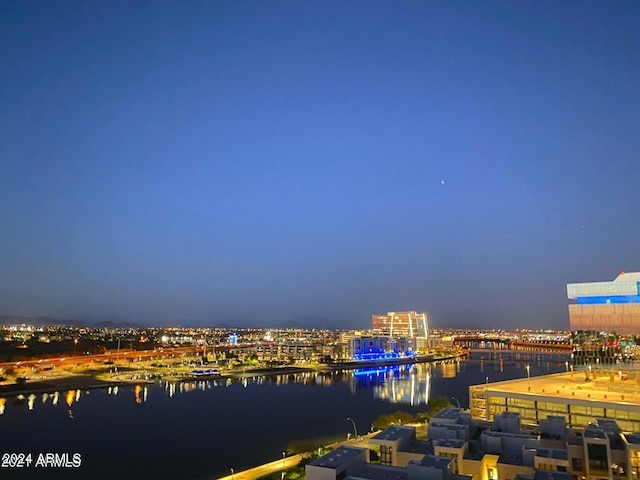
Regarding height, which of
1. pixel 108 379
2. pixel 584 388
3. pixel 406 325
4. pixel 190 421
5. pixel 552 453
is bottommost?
pixel 190 421

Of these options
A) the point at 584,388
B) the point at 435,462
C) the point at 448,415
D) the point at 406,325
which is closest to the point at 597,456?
the point at 448,415

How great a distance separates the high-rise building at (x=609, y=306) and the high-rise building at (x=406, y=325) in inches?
1594

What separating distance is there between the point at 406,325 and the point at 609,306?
1678 inches

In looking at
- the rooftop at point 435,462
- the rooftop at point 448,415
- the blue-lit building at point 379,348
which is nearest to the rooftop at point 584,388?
the rooftop at point 448,415

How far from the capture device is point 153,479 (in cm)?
916

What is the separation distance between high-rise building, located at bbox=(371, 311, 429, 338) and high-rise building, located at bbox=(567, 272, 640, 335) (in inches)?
1594

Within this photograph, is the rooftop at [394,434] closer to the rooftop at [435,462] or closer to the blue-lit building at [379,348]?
the rooftop at [435,462]

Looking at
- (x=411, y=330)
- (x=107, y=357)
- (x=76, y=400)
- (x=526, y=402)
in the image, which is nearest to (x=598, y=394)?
(x=526, y=402)

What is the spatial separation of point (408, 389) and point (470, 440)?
53.2 feet

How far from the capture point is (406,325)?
54.3 m

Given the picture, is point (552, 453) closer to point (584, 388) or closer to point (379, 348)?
point (584, 388)

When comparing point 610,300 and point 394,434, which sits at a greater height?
point 610,300

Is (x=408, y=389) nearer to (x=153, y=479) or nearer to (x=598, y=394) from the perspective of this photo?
(x=598, y=394)

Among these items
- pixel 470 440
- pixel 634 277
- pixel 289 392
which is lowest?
pixel 289 392
